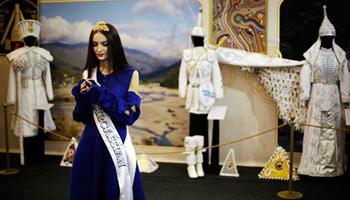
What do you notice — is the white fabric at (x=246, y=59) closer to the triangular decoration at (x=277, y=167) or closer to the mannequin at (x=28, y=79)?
the triangular decoration at (x=277, y=167)

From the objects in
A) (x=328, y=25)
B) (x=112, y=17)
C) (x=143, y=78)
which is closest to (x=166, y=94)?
(x=143, y=78)

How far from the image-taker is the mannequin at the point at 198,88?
514 centimetres

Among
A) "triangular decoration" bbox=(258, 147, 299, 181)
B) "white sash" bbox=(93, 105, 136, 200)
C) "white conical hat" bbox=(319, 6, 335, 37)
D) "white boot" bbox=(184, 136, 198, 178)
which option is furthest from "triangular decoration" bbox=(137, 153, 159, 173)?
"white sash" bbox=(93, 105, 136, 200)

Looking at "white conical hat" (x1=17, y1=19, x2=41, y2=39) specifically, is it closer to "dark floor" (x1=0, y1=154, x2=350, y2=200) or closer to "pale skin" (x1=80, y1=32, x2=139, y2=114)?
"dark floor" (x1=0, y1=154, x2=350, y2=200)

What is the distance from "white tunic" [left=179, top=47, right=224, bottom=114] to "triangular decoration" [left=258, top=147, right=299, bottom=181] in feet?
3.09

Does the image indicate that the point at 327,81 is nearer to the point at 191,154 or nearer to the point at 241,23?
the point at 241,23

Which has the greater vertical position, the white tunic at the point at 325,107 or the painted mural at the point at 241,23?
the painted mural at the point at 241,23

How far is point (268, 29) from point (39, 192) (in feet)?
10.8

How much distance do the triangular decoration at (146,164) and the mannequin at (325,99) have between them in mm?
1798

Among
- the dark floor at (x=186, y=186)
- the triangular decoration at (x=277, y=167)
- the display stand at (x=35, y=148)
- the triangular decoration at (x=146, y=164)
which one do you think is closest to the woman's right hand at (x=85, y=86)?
the dark floor at (x=186, y=186)

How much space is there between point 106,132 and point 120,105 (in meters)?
0.21

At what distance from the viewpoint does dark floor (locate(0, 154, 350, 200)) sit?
177 inches

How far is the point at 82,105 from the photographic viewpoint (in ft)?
8.78

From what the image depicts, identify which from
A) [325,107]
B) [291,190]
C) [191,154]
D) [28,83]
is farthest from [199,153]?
[28,83]
